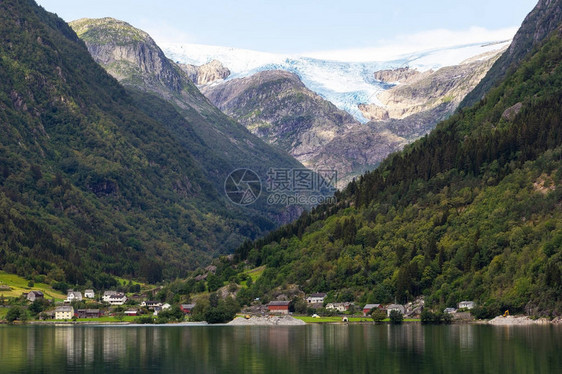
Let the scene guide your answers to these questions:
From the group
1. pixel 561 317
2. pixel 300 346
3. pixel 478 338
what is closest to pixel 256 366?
pixel 300 346

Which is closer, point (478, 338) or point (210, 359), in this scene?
point (210, 359)

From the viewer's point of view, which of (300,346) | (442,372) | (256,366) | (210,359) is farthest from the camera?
(300,346)

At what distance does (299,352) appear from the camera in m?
145

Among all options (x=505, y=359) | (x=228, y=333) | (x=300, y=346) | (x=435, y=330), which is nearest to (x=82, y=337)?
(x=228, y=333)

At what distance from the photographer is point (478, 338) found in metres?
162

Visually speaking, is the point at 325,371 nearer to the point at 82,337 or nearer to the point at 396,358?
the point at 396,358

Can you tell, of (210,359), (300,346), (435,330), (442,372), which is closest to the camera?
(442,372)

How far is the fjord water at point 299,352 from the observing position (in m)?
124

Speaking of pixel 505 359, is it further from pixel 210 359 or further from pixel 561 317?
pixel 561 317

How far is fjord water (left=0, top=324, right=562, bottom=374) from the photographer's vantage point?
12350cm

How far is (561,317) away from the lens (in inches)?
7820

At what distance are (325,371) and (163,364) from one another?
2362 cm

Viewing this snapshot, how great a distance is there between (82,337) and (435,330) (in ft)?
225

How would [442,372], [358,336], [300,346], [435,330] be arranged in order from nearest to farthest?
[442,372] < [300,346] < [358,336] < [435,330]
